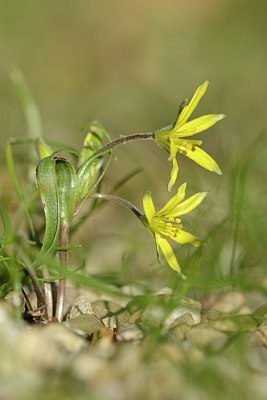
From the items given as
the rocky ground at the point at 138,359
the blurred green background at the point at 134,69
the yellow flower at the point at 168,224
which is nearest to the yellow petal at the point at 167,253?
the yellow flower at the point at 168,224

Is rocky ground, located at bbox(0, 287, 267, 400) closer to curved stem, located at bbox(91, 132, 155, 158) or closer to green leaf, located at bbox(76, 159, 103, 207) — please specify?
green leaf, located at bbox(76, 159, 103, 207)

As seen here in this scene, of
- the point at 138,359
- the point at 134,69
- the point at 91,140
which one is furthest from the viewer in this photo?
the point at 134,69

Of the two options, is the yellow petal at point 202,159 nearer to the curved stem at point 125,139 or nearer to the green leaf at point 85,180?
the curved stem at point 125,139

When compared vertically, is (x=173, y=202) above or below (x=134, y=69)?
below

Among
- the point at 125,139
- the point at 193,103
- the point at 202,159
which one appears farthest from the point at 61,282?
the point at 193,103

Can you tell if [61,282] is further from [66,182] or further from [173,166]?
[173,166]

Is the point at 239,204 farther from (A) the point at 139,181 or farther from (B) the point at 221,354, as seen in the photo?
(A) the point at 139,181
